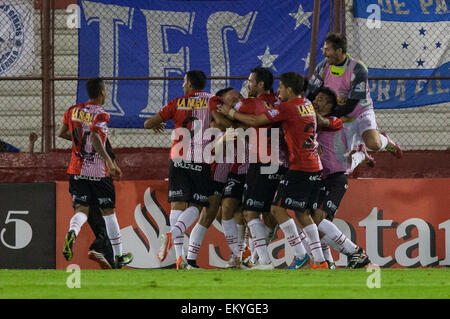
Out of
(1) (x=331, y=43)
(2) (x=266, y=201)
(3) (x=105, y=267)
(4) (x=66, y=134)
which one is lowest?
(3) (x=105, y=267)

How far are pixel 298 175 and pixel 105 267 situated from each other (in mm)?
2442

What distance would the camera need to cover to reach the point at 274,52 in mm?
10383

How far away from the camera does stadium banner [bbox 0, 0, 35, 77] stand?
10719mm

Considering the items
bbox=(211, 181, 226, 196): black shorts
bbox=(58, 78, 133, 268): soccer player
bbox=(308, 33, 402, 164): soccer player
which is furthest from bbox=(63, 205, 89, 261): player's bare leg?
bbox=(308, 33, 402, 164): soccer player

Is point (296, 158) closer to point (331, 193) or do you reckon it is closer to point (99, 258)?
point (331, 193)

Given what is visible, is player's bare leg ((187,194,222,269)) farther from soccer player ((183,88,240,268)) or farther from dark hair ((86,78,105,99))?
dark hair ((86,78,105,99))

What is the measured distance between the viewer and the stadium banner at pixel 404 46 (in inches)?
409

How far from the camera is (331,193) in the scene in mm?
8672

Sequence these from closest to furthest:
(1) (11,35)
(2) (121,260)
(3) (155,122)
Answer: (3) (155,122)
(2) (121,260)
(1) (11,35)

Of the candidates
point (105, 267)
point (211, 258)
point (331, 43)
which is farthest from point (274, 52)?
point (105, 267)

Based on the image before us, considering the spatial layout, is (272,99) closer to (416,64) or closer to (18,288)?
(416,64)

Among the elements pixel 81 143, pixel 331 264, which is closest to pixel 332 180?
pixel 331 264

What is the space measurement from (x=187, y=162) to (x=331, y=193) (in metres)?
1.49

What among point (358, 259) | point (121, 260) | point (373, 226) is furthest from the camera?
point (373, 226)
